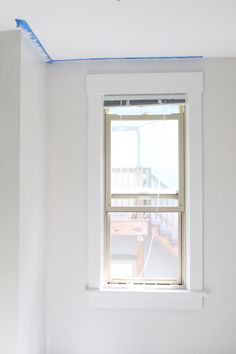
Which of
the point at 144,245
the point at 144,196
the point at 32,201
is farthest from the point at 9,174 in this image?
the point at 144,245

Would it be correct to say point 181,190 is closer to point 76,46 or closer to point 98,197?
point 98,197

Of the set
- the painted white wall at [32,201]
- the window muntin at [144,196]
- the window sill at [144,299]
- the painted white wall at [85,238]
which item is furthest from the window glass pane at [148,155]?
the window sill at [144,299]

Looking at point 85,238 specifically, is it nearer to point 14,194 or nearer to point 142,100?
point 14,194

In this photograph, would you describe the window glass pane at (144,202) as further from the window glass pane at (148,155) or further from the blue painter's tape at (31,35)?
the blue painter's tape at (31,35)

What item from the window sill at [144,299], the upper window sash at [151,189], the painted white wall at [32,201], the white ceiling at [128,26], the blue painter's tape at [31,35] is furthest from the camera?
the upper window sash at [151,189]

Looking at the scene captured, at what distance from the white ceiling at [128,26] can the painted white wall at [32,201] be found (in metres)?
0.22

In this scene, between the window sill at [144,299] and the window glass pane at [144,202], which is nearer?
the window sill at [144,299]

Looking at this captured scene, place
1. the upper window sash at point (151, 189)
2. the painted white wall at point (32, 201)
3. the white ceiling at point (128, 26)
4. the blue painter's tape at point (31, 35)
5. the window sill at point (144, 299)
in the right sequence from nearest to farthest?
the white ceiling at point (128, 26)
the blue painter's tape at point (31, 35)
the painted white wall at point (32, 201)
the window sill at point (144, 299)
the upper window sash at point (151, 189)

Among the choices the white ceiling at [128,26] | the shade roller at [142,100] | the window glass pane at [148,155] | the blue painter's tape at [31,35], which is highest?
the white ceiling at [128,26]

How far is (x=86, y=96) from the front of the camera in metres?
2.35

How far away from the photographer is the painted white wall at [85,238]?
2.28m

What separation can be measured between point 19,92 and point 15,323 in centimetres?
137

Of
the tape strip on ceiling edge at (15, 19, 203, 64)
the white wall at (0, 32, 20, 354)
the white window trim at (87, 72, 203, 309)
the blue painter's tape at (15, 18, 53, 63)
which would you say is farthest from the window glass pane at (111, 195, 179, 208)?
the blue painter's tape at (15, 18, 53, 63)

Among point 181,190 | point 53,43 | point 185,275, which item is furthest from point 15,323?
point 53,43
